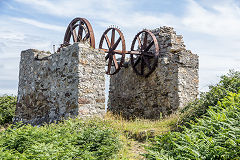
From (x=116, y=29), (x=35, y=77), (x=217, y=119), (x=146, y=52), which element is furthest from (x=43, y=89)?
(x=217, y=119)

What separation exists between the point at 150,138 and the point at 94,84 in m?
4.22

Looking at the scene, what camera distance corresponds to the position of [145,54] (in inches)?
451

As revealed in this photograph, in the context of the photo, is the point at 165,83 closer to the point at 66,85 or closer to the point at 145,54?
the point at 145,54

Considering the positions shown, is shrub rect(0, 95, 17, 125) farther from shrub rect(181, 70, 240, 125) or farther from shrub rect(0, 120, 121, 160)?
shrub rect(181, 70, 240, 125)

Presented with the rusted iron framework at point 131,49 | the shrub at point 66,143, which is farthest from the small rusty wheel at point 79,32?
the shrub at point 66,143

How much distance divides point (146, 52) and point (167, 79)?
1651 mm

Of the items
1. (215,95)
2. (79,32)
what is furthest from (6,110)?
(215,95)

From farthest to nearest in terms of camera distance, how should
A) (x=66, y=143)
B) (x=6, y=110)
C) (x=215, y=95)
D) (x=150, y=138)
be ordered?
1. (x=6, y=110)
2. (x=215, y=95)
3. (x=66, y=143)
4. (x=150, y=138)

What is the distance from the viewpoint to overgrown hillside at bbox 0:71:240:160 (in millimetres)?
3573

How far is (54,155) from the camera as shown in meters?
4.05

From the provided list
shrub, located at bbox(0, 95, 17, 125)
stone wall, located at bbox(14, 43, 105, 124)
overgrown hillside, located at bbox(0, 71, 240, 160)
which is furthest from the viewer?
shrub, located at bbox(0, 95, 17, 125)

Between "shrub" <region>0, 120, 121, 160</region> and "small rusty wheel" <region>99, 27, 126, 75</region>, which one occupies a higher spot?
"small rusty wheel" <region>99, 27, 126, 75</region>

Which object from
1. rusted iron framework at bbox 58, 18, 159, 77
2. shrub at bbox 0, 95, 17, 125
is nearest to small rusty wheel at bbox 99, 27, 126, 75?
rusted iron framework at bbox 58, 18, 159, 77

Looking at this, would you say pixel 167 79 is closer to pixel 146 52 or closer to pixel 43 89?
pixel 146 52
